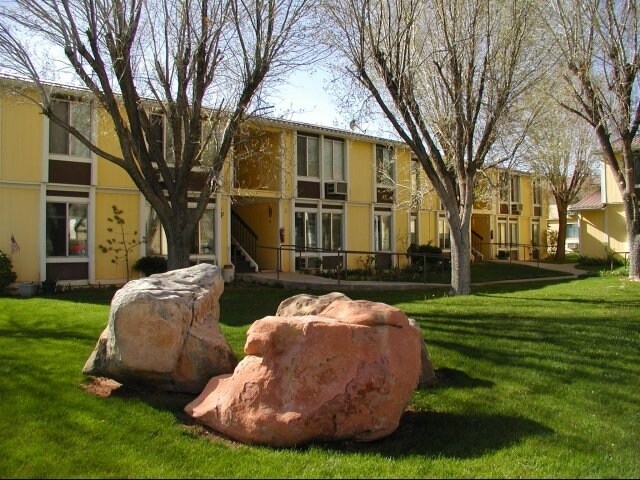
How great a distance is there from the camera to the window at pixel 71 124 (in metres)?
16.5

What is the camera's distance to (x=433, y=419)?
564 centimetres

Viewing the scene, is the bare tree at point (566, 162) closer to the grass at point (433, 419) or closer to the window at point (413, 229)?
the window at point (413, 229)

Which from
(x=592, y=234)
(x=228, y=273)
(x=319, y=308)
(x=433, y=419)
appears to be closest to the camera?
(x=433, y=419)

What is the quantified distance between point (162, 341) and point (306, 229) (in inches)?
654

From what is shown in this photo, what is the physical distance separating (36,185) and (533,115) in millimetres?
12998

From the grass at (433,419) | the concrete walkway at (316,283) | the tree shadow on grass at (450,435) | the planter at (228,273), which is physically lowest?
the tree shadow on grass at (450,435)

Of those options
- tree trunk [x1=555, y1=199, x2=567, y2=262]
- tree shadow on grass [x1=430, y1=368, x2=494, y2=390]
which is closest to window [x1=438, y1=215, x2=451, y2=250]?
tree trunk [x1=555, y1=199, x2=567, y2=262]

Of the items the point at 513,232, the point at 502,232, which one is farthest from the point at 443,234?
the point at 513,232

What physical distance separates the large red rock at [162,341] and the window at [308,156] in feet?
51.6

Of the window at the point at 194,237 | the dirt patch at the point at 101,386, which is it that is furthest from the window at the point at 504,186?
the dirt patch at the point at 101,386

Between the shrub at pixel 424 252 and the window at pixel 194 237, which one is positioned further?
the shrub at pixel 424 252

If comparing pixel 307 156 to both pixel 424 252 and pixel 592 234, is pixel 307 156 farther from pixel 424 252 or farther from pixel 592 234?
pixel 592 234

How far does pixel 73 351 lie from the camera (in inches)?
304

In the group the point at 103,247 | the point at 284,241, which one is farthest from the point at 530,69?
the point at 103,247
